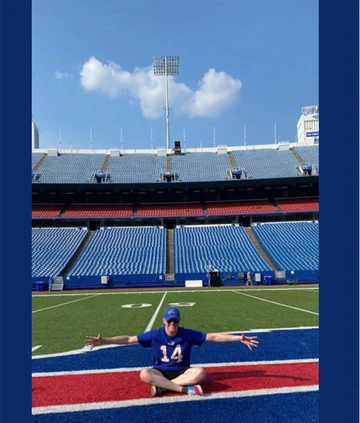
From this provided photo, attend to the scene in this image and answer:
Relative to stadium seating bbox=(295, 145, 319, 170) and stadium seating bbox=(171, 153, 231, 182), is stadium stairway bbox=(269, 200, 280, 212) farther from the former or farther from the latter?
stadium seating bbox=(295, 145, 319, 170)

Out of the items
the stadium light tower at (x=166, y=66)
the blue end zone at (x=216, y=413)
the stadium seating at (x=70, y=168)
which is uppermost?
the stadium light tower at (x=166, y=66)

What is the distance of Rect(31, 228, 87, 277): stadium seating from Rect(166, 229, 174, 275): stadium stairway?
8.60 meters

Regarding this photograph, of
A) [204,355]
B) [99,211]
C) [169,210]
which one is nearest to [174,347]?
[204,355]

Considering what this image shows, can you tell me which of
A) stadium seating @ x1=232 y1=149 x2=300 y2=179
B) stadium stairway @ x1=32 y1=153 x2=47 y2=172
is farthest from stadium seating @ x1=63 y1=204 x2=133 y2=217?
stadium seating @ x1=232 y1=149 x2=300 y2=179

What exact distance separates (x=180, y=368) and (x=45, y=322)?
7329mm

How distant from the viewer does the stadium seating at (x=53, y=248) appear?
2906 centimetres

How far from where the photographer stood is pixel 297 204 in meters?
37.7

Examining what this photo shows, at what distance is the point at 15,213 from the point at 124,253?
30.4m

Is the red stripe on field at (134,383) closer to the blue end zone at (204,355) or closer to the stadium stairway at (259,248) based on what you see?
the blue end zone at (204,355)

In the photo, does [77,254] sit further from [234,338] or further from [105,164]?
[234,338]

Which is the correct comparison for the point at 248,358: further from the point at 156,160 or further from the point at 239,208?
the point at 156,160

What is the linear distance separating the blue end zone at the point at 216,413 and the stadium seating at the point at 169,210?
3315cm

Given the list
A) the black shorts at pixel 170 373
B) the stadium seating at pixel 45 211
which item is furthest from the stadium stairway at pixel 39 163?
the black shorts at pixel 170 373

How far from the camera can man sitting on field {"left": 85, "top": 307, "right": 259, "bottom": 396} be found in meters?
4.15
